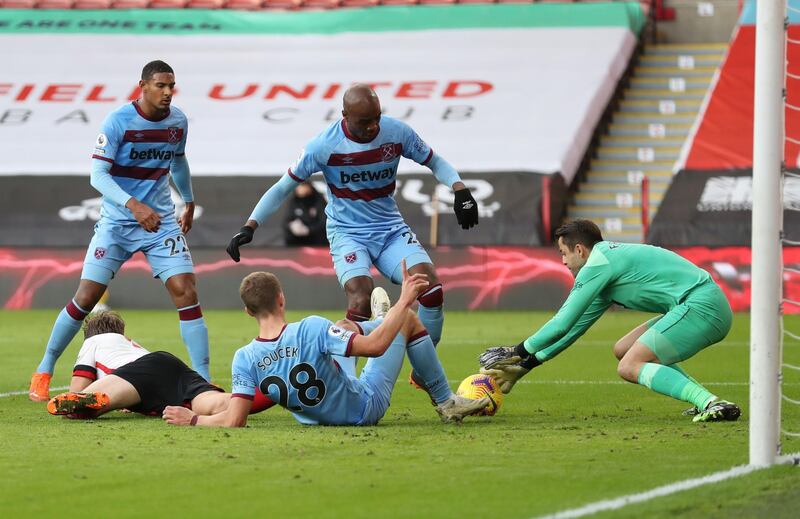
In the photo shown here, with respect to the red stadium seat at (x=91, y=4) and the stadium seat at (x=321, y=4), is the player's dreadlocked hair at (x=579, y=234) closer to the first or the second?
the stadium seat at (x=321, y=4)

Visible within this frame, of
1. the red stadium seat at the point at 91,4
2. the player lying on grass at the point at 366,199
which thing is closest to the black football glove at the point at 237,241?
the player lying on grass at the point at 366,199

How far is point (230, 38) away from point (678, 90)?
802 cm

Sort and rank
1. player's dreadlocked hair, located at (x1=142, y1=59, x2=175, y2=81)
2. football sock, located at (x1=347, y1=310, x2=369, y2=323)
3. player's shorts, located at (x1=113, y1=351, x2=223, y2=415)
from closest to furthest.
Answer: player's shorts, located at (x1=113, y1=351, x2=223, y2=415)
football sock, located at (x1=347, y1=310, x2=369, y2=323)
player's dreadlocked hair, located at (x1=142, y1=59, x2=175, y2=81)

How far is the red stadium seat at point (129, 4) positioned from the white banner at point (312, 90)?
55.3 inches

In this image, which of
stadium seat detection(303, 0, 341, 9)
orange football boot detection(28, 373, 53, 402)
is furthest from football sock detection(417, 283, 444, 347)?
stadium seat detection(303, 0, 341, 9)

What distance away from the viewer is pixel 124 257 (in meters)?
9.33

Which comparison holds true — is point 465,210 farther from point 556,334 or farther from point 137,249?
point 137,249

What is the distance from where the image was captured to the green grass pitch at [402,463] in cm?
499

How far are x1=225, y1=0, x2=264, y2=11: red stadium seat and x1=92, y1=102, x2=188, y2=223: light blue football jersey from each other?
17.4 m

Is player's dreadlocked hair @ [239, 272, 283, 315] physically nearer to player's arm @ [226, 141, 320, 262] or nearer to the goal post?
player's arm @ [226, 141, 320, 262]

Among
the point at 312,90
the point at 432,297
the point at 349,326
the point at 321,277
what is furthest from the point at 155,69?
the point at 312,90

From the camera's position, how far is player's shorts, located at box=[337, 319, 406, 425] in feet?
23.7

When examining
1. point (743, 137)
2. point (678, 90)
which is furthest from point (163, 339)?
point (678, 90)

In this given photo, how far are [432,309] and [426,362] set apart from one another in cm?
154
